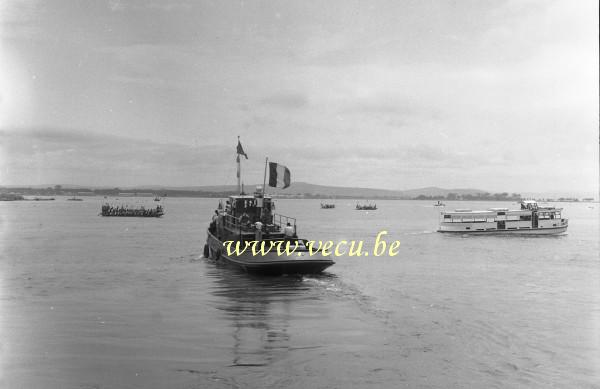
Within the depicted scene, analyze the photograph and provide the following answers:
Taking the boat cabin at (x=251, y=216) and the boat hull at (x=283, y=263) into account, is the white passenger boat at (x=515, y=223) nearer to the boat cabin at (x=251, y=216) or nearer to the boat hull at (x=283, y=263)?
the boat cabin at (x=251, y=216)

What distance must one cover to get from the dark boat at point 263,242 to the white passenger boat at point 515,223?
4878cm

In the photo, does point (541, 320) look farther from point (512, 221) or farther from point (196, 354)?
point (512, 221)

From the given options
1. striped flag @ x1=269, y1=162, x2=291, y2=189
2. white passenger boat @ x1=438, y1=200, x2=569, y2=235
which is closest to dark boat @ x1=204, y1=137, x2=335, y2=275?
striped flag @ x1=269, y1=162, x2=291, y2=189

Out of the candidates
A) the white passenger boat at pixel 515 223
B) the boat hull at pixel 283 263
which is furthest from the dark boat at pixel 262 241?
the white passenger boat at pixel 515 223

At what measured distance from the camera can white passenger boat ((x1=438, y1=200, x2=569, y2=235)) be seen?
74562mm

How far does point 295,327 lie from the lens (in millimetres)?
18906

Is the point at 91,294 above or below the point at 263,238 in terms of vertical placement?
below

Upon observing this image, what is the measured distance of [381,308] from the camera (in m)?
23.7

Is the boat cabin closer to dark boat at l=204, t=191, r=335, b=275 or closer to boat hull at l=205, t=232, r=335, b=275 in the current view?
dark boat at l=204, t=191, r=335, b=275

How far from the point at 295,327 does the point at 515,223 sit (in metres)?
63.7

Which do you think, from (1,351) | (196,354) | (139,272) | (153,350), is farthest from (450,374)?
(139,272)

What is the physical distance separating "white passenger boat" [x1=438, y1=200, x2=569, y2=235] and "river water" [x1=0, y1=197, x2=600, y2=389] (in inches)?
1447

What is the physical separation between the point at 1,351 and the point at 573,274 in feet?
118

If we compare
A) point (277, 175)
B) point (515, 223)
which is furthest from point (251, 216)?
point (515, 223)
